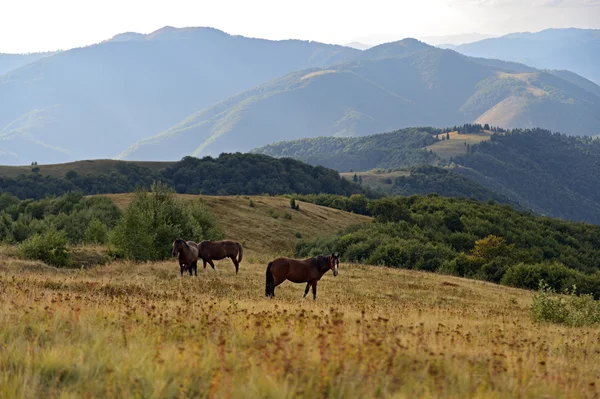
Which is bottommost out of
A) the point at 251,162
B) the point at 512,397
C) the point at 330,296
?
the point at 330,296

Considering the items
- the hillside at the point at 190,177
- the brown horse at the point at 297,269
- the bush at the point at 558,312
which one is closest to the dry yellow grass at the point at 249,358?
the brown horse at the point at 297,269

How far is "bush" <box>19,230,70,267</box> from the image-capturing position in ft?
95.1

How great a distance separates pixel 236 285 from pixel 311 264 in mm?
5112

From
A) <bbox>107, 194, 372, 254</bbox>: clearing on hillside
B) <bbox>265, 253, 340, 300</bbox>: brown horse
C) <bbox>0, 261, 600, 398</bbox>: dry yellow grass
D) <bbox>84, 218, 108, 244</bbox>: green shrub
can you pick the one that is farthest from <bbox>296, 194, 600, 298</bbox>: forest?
<bbox>0, 261, 600, 398</bbox>: dry yellow grass

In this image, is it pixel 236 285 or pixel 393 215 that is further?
pixel 393 215

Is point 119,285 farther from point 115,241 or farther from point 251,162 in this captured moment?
point 251,162

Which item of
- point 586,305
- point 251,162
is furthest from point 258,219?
point 251,162

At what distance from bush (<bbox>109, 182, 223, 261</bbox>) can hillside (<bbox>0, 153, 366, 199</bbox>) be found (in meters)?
85.9

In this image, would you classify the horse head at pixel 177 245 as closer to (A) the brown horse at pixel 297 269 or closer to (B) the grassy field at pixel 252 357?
(A) the brown horse at pixel 297 269

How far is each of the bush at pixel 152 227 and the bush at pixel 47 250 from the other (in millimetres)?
3977

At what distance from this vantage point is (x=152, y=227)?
34250mm

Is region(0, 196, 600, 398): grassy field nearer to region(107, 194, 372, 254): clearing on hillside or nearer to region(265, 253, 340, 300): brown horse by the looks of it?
region(265, 253, 340, 300): brown horse

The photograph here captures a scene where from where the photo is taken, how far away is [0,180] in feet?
374

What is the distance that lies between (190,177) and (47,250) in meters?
115
